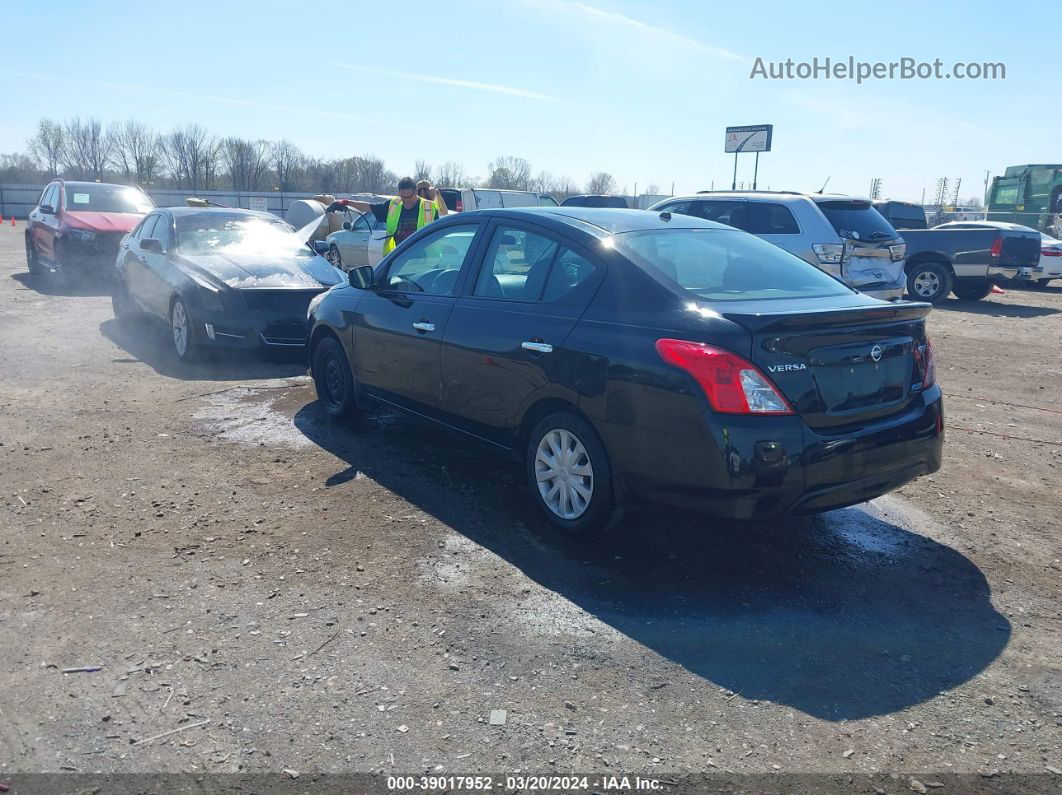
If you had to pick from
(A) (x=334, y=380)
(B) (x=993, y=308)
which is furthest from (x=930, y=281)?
(A) (x=334, y=380)

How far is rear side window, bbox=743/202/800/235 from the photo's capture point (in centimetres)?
1043

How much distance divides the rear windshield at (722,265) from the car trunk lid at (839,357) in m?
0.32

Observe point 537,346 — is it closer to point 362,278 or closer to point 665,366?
point 665,366

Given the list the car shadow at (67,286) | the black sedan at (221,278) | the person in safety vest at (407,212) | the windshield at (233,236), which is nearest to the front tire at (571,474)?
the black sedan at (221,278)

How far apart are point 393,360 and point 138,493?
1.78m

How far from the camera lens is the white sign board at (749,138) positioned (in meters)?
29.1

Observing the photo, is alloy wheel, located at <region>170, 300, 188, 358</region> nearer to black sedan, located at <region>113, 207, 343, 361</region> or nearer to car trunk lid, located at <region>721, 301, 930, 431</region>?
black sedan, located at <region>113, 207, 343, 361</region>

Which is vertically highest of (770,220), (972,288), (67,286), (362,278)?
(770,220)

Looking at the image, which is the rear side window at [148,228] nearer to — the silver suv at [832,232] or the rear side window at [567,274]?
the silver suv at [832,232]

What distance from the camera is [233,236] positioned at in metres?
9.56

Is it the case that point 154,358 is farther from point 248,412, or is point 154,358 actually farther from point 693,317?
point 693,317

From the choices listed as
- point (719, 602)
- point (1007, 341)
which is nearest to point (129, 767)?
point (719, 602)

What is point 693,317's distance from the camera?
3836 millimetres

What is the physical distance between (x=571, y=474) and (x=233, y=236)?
675cm
